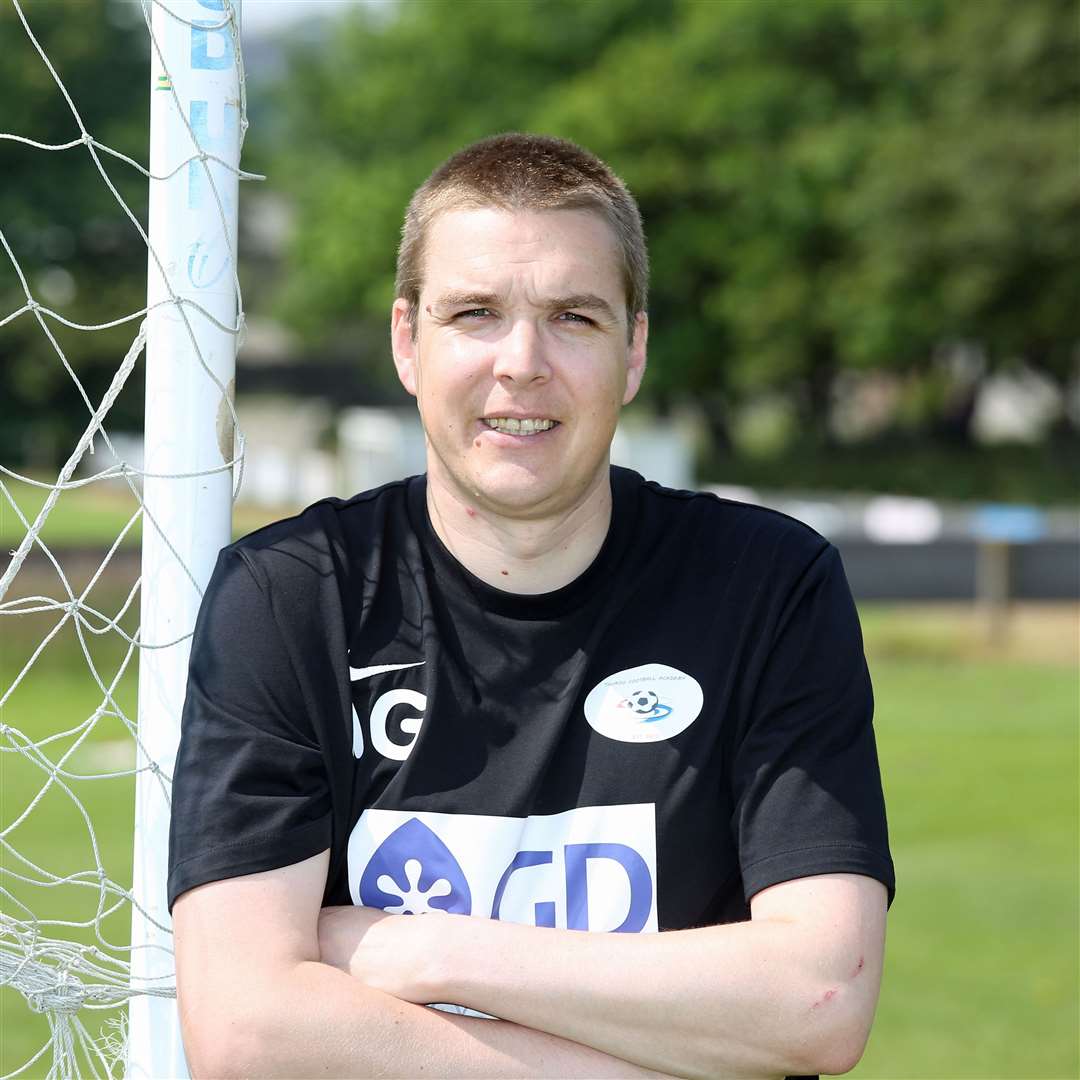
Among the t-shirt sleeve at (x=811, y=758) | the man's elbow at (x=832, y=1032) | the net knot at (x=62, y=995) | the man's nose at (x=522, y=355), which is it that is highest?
the man's nose at (x=522, y=355)

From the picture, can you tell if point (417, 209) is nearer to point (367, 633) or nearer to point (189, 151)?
point (189, 151)

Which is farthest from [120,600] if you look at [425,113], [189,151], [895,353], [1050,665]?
[425,113]

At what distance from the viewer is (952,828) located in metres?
9.30

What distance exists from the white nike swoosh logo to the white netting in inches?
13.1

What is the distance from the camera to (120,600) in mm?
16078

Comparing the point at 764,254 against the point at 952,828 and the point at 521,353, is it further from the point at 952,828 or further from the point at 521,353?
the point at 521,353

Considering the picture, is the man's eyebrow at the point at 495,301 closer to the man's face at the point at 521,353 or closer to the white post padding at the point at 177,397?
the man's face at the point at 521,353

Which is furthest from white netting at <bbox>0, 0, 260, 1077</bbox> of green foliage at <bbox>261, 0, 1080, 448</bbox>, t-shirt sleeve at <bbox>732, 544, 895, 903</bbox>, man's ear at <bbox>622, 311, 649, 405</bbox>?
green foliage at <bbox>261, 0, 1080, 448</bbox>

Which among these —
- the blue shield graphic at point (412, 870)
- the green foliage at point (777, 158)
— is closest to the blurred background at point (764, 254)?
the green foliage at point (777, 158)

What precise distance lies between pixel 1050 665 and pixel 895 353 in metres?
20.3

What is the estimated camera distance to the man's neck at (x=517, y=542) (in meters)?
2.37

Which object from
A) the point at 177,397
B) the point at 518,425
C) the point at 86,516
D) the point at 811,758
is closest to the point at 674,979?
the point at 811,758

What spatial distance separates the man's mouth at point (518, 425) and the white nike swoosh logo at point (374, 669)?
1.25ft

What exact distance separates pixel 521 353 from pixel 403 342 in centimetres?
28
